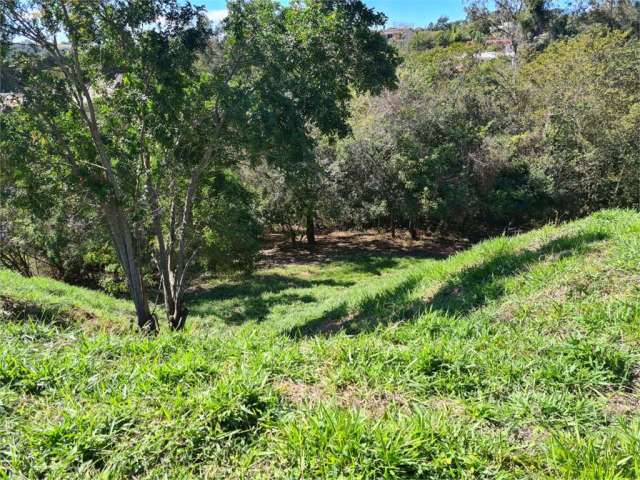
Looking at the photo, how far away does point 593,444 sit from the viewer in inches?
91.2

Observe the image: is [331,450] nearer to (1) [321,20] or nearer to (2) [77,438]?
(2) [77,438]

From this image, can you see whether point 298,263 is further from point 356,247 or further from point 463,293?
point 463,293

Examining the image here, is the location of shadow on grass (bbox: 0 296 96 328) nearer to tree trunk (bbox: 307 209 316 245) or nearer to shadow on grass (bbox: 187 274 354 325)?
shadow on grass (bbox: 187 274 354 325)

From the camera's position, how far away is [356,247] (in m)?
19.8

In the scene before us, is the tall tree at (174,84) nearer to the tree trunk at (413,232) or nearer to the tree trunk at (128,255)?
the tree trunk at (128,255)

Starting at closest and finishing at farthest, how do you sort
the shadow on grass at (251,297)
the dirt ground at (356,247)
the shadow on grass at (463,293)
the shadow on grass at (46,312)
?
the shadow on grass at (463,293) → the shadow on grass at (46,312) → the shadow on grass at (251,297) → the dirt ground at (356,247)

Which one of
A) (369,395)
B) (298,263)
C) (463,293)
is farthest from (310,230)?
A: (369,395)

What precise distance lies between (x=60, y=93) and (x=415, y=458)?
305 inches

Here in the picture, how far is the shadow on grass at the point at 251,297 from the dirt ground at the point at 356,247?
286cm

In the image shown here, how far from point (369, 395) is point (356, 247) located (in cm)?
1692

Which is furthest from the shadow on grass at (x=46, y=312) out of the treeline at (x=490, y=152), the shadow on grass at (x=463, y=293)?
the treeline at (x=490, y=152)

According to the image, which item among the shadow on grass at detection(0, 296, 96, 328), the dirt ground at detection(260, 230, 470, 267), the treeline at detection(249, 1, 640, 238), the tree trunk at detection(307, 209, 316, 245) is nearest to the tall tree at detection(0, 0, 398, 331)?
the shadow on grass at detection(0, 296, 96, 328)

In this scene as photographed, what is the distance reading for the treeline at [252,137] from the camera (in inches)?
271

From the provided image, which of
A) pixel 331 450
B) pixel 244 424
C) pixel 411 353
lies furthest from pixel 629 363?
pixel 244 424
